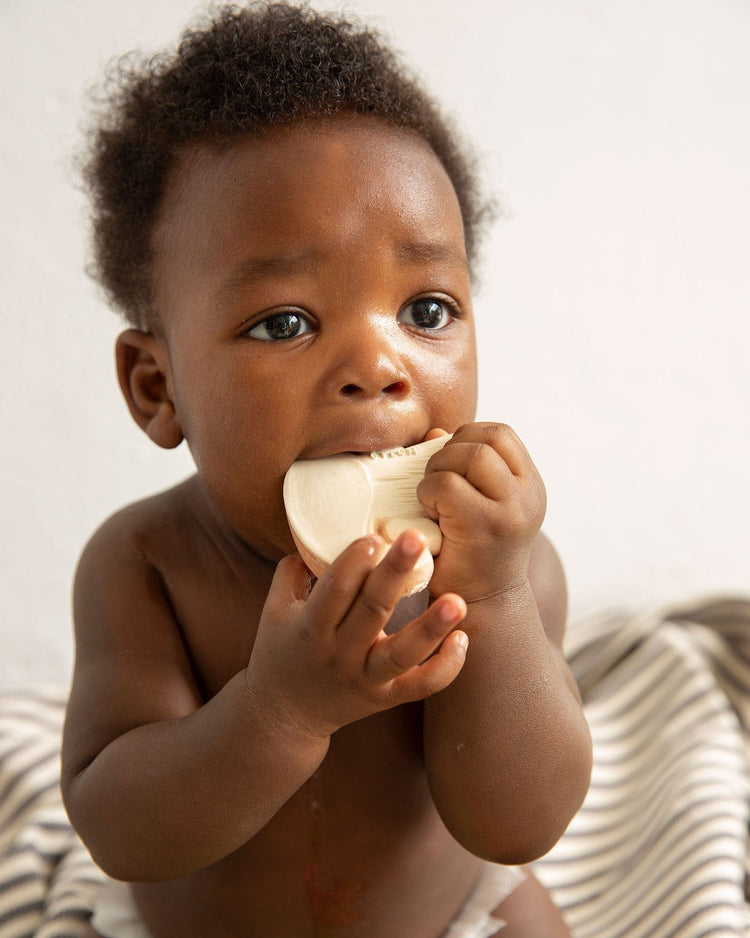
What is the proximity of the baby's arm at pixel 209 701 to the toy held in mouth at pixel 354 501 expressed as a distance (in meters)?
0.02

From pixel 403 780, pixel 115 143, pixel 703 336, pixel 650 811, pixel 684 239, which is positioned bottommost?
pixel 650 811

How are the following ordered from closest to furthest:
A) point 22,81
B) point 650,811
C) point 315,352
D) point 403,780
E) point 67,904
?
point 315,352, point 403,780, point 67,904, point 650,811, point 22,81

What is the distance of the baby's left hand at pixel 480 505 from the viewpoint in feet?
1.88

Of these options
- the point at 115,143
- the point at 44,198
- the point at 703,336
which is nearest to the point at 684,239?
the point at 703,336

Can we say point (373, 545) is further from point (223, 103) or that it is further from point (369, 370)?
point (223, 103)

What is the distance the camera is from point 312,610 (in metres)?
0.54

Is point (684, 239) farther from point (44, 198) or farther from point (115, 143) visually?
point (115, 143)

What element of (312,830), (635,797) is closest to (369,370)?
(312,830)

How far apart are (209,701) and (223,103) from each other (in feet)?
1.15

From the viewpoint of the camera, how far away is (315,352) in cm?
63

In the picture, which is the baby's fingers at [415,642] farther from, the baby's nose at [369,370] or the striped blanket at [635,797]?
the striped blanket at [635,797]

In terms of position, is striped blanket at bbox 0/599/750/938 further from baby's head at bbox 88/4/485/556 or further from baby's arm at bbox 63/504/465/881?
baby's head at bbox 88/4/485/556

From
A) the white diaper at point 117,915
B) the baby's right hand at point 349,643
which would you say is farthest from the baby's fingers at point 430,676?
the white diaper at point 117,915

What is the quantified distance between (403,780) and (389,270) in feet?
1.07
